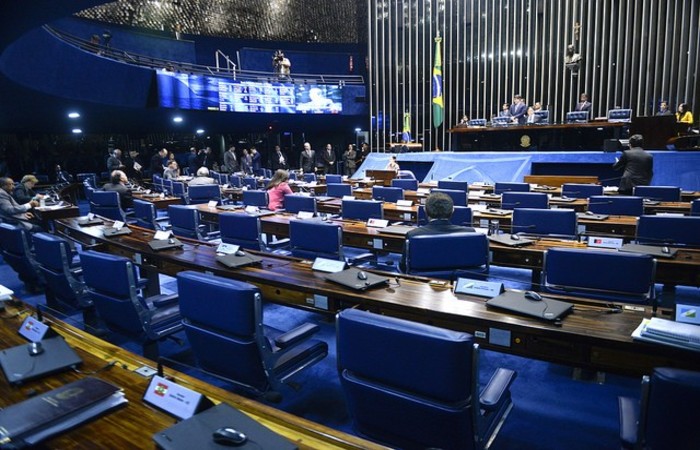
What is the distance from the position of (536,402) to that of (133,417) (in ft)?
7.03

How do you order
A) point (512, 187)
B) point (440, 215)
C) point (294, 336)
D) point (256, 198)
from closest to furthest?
1. point (294, 336)
2. point (440, 215)
3. point (256, 198)
4. point (512, 187)

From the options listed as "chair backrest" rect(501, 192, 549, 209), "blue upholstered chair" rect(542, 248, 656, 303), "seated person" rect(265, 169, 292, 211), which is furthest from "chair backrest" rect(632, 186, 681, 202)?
"seated person" rect(265, 169, 292, 211)

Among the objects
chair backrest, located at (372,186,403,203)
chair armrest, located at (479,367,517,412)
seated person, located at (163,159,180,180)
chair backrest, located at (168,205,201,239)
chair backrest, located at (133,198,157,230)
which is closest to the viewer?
chair armrest, located at (479,367,517,412)

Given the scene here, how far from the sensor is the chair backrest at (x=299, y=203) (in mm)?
5641

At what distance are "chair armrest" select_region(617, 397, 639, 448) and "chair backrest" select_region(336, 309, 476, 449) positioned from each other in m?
0.47

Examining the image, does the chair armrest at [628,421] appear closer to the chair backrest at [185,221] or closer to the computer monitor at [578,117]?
the chair backrest at [185,221]

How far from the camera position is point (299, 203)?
5.73m

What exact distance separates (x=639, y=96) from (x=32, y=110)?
16671 mm

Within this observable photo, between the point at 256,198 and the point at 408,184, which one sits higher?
the point at 408,184

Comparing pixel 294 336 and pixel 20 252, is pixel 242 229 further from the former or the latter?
pixel 294 336

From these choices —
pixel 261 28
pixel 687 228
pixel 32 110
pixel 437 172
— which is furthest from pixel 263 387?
pixel 261 28

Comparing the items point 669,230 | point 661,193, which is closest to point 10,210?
point 669,230

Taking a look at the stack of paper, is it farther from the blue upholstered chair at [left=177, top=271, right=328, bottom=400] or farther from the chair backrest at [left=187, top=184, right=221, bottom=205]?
the chair backrest at [left=187, top=184, right=221, bottom=205]

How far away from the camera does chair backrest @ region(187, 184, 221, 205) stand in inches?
289
